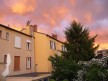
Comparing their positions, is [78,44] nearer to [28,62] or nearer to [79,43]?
[79,43]

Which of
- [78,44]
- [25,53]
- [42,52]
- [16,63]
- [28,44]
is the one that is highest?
[28,44]

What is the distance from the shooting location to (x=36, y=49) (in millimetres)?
41344

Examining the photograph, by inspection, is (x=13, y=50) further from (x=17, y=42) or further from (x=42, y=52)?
(x=42, y=52)

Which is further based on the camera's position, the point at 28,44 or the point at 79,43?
the point at 28,44

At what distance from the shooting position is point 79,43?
124 ft

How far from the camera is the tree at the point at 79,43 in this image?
120 feet

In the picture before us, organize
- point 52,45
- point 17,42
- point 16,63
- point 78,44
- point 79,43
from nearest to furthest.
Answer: point 16,63
point 17,42
point 78,44
point 79,43
point 52,45

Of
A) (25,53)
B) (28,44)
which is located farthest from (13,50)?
(28,44)

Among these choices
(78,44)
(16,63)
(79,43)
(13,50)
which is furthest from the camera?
(79,43)

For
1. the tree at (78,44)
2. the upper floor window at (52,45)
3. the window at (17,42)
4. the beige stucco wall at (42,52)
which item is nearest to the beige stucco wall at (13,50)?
the window at (17,42)

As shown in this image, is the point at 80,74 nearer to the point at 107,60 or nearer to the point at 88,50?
the point at 107,60

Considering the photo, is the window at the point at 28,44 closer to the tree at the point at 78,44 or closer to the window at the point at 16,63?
the window at the point at 16,63

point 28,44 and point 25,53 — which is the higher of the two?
point 28,44

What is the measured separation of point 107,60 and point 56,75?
8844 millimetres
